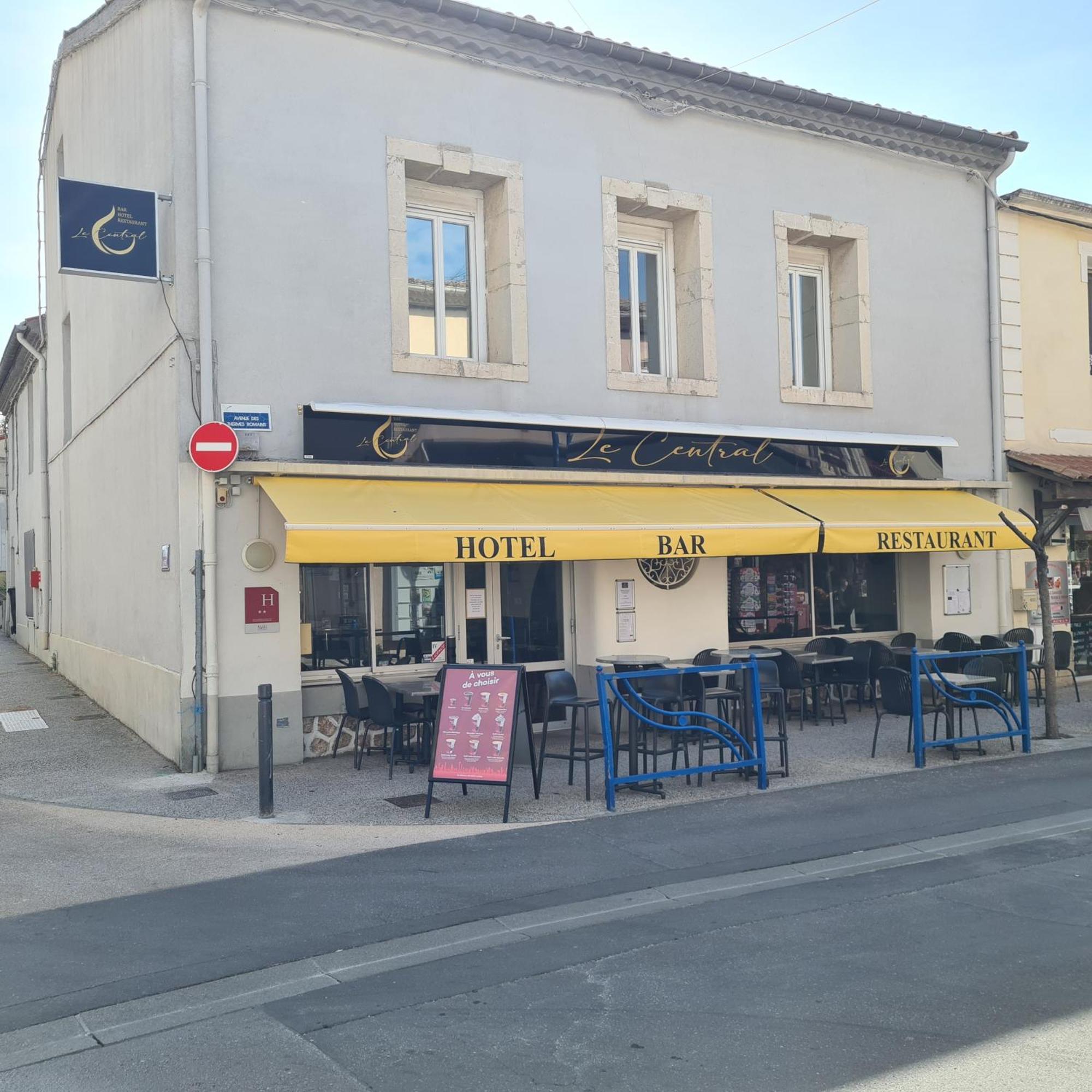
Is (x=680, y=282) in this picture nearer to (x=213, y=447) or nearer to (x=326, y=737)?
(x=213, y=447)

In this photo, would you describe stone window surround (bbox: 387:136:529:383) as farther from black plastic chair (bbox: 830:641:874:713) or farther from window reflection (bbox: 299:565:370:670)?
black plastic chair (bbox: 830:641:874:713)

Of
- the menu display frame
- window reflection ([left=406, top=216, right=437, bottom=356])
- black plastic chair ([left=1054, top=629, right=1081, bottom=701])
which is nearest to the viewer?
the menu display frame

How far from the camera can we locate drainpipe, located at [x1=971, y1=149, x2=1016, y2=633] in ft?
48.9

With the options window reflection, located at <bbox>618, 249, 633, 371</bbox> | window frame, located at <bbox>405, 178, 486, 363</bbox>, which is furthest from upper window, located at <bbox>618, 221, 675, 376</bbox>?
window frame, located at <bbox>405, 178, 486, 363</bbox>

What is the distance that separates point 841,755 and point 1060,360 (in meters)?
8.05

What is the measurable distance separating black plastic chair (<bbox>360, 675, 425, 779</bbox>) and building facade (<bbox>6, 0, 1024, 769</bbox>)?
821 mm

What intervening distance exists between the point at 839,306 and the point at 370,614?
7260 mm

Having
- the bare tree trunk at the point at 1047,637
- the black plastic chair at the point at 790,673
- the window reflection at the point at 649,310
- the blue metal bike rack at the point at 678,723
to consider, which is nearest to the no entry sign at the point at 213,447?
the blue metal bike rack at the point at 678,723

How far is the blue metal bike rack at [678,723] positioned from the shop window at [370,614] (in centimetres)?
262

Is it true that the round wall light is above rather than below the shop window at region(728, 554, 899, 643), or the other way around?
above

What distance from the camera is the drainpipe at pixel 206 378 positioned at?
982 centimetres

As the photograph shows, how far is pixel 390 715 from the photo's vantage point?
9.80 metres

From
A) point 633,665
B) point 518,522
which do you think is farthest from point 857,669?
point 518,522

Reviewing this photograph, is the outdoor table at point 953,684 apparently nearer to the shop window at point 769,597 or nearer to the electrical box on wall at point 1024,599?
the shop window at point 769,597
